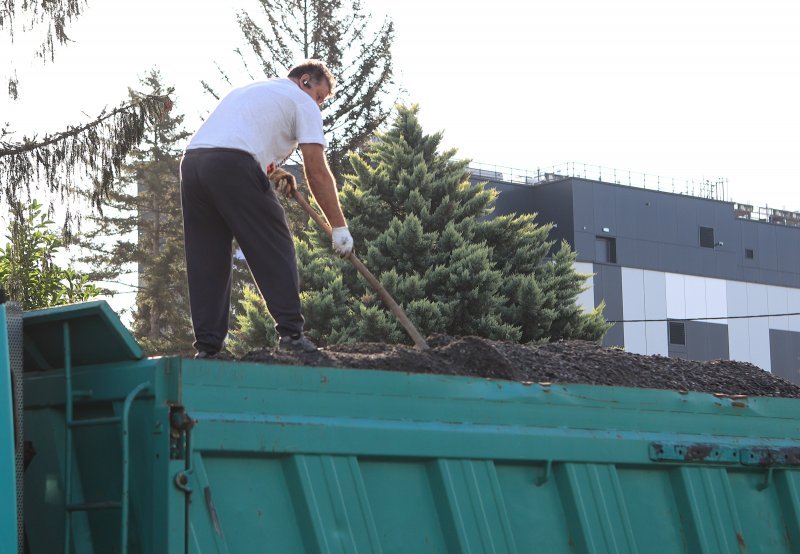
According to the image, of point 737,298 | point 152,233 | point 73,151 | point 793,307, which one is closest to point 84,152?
point 73,151

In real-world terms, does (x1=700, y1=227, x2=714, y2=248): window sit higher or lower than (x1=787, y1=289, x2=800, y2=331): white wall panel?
higher

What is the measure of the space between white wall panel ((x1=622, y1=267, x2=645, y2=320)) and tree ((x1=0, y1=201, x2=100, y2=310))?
34777 millimetres

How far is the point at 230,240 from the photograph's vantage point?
5605mm

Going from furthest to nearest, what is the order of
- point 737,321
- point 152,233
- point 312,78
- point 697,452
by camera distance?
1. point 737,321
2. point 152,233
3. point 312,78
4. point 697,452

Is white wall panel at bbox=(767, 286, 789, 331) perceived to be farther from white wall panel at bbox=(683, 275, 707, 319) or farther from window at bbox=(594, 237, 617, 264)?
window at bbox=(594, 237, 617, 264)

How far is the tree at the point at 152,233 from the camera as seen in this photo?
127 feet

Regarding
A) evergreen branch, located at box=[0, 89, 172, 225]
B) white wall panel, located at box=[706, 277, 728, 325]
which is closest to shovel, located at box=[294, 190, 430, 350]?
evergreen branch, located at box=[0, 89, 172, 225]

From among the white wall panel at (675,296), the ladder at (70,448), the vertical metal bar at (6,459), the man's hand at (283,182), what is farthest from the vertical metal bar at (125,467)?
the white wall panel at (675,296)

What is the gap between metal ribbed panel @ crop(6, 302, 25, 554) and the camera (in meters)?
3.39

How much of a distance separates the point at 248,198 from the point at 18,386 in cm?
205

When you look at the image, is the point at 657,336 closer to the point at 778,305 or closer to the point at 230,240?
the point at 778,305

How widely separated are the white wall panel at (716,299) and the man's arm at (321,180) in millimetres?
46571

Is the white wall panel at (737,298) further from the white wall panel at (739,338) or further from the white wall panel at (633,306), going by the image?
the white wall panel at (633,306)

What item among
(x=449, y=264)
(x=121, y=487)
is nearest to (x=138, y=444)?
(x=121, y=487)
